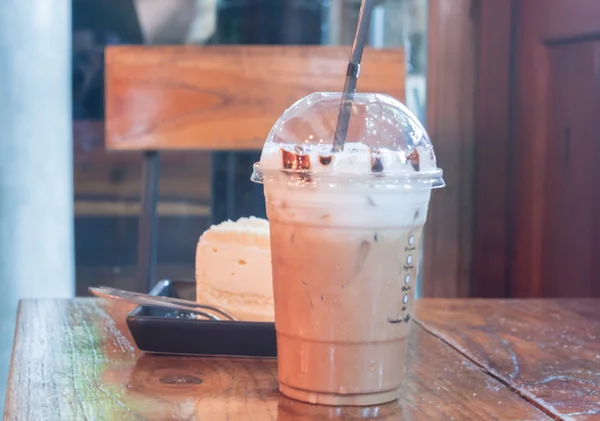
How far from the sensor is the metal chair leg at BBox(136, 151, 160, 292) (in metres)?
1.57

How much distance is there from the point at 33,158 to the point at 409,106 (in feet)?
3.54

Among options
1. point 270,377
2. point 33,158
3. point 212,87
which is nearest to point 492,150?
point 212,87

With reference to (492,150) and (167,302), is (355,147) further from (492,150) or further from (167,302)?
(492,150)

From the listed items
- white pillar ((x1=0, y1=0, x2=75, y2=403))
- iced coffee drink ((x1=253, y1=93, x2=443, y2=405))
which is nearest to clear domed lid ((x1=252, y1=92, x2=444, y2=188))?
iced coffee drink ((x1=253, y1=93, x2=443, y2=405))

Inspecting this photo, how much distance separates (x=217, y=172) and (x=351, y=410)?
192 cm

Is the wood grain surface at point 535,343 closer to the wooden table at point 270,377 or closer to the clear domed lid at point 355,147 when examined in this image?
the wooden table at point 270,377

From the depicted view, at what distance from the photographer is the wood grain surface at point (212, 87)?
163 cm

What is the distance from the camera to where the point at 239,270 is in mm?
830

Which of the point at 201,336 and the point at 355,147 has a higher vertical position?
the point at 355,147

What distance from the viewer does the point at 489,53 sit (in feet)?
7.34

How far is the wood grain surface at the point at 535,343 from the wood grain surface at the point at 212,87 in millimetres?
690

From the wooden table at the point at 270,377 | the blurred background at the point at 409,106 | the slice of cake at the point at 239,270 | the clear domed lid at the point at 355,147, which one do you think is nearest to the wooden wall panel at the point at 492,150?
the blurred background at the point at 409,106

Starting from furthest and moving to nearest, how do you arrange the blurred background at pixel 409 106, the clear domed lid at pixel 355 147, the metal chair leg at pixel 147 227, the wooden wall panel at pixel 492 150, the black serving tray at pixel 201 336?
1. the wooden wall panel at pixel 492 150
2. the blurred background at pixel 409 106
3. the metal chair leg at pixel 147 227
4. the black serving tray at pixel 201 336
5. the clear domed lid at pixel 355 147

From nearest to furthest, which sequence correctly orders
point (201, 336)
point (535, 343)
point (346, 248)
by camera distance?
point (346, 248) → point (201, 336) → point (535, 343)
